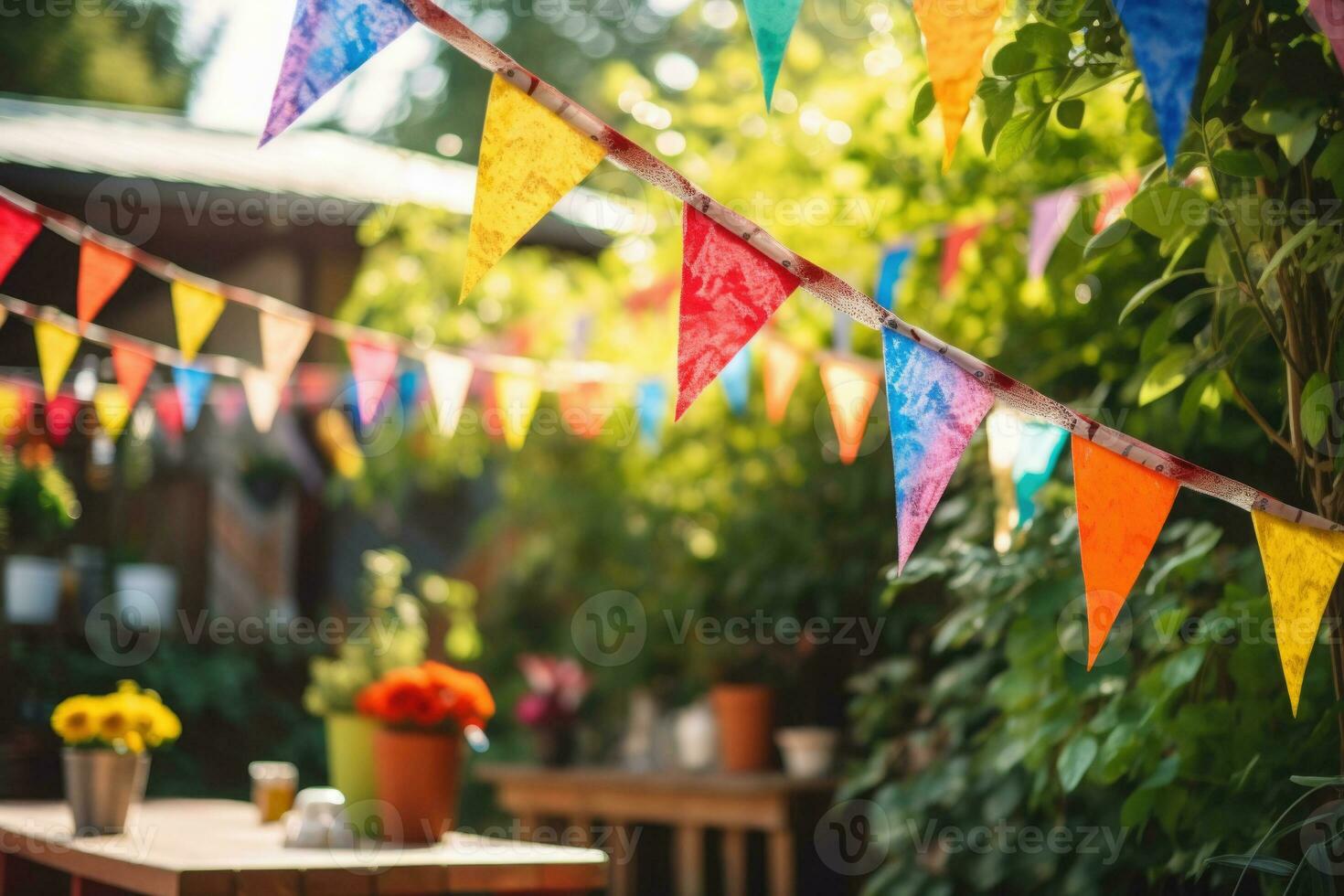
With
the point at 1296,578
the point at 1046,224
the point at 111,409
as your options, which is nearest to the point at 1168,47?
the point at 1296,578

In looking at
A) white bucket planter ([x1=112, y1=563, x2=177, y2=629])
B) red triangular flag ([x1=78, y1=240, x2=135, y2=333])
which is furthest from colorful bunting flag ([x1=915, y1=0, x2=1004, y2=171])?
white bucket planter ([x1=112, y1=563, x2=177, y2=629])

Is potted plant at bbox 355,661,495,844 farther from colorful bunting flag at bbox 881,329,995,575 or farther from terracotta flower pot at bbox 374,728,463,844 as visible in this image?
colorful bunting flag at bbox 881,329,995,575

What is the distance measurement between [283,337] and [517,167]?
5.58 feet

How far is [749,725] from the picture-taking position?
3680 mm

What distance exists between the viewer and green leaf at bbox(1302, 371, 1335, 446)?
4.79ft

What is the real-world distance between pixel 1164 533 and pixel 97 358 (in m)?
4.11

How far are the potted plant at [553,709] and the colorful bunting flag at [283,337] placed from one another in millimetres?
1509

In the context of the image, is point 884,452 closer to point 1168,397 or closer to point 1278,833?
point 1168,397

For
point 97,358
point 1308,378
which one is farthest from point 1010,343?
point 97,358

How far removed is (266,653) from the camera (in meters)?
5.92

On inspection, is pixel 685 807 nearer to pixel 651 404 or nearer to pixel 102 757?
pixel 651 404

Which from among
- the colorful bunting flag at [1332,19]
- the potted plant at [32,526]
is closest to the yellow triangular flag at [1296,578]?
the colorful bunting flag at [1332,19]

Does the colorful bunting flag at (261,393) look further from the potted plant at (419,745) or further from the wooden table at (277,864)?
the potted plant at (419,745)

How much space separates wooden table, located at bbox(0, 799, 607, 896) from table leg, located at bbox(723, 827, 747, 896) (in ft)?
4.85
